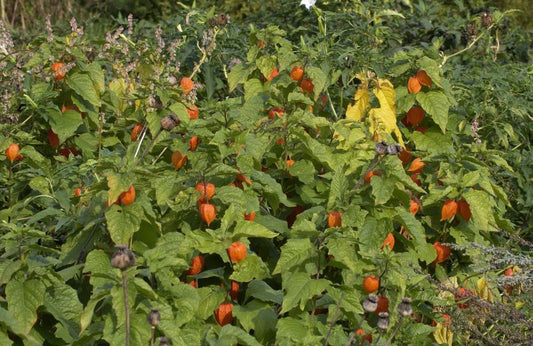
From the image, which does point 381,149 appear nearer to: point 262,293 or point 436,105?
point 262,293

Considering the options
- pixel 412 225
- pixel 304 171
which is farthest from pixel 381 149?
pixel 304 171

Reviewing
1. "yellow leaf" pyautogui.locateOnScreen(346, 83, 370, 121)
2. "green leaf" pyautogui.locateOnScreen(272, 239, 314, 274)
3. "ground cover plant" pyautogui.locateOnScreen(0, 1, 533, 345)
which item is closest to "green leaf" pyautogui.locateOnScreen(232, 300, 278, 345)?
"ground cover plant" pyautogui.locateOnScreen(0, 1, 533, 345)

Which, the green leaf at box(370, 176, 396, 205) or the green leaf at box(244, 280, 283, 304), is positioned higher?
the green leaf at box(370, 176, 396, 205)

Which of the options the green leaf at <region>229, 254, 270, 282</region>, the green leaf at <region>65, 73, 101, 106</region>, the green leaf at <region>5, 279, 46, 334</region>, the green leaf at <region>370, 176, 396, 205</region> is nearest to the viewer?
the green leaf at <region>5, 279, 46, 334</region>

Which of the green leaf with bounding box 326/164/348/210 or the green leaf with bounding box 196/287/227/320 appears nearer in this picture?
the green leaf with bounding box 196/287/227/320

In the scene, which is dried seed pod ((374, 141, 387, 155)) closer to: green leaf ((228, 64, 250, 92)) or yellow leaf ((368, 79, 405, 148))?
yellow leaf ((368, 79, 405, 148))

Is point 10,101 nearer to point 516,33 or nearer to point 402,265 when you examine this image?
point 402,265

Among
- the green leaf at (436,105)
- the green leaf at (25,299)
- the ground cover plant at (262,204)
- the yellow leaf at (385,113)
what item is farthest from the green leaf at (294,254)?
the green leaf at (436,105)

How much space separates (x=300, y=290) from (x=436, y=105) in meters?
1.29

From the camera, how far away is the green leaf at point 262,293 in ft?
8.86

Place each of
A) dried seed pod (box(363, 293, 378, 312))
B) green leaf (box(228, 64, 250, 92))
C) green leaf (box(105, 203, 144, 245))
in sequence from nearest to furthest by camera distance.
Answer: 1. dried seed pod (box(363, 293, 378, 312))
2. green leaf (box(105, 203, 144, 245))
3. green leaf (box(228, 64, 250, 92))

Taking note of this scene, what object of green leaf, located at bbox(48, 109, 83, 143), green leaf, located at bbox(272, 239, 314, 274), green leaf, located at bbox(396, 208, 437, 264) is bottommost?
green leaf, located at bbox(396, 208, 437, 264)

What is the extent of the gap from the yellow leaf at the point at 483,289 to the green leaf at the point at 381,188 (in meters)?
0.72

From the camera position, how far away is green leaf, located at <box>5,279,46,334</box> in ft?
7.97
